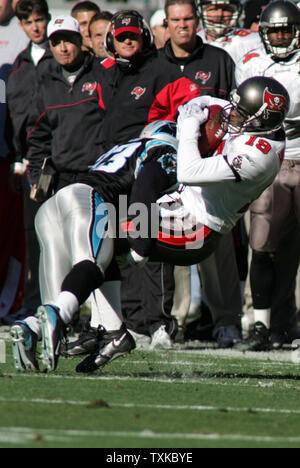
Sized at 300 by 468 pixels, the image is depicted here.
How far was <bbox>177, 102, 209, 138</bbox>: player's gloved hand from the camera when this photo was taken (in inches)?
214

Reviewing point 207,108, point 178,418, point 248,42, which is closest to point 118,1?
point 248,42

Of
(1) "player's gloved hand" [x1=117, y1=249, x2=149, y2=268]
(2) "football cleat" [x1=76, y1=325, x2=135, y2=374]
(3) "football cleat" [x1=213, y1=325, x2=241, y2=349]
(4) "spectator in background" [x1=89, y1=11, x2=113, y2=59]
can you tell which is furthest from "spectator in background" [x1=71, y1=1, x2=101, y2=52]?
(2) "football cleat" [x1=76, y1=325, x2=135, y2=374]

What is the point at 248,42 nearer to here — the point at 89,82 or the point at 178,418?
the point at 89,82

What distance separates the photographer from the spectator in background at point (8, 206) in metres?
8.95

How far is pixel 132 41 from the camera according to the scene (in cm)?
725

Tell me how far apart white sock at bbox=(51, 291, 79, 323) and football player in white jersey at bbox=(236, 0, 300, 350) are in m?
2.84

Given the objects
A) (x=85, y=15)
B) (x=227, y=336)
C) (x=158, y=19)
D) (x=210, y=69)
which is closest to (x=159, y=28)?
(x=158, y=19)

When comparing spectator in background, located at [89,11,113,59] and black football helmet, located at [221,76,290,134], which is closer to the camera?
black football helmet, located at [221,76,290,134]

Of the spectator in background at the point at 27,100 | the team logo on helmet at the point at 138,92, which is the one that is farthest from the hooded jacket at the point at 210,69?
the spectator in background at the point at 27,100

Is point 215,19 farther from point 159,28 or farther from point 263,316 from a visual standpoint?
point 263,316

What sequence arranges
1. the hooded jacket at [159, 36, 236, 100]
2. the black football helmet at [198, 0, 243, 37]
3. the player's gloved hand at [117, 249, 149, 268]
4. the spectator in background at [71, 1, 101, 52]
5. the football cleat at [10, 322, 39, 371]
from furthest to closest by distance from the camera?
the spectator in background at [71, 1, 101, 52]
the black football helmet at [198, 0, 243, 37]
the hooded jacket at [159, 36, 236, 100]
the player's gloved hand at [117, 249, 149, 268]
the football cleat at [10, 322, 39, 371]

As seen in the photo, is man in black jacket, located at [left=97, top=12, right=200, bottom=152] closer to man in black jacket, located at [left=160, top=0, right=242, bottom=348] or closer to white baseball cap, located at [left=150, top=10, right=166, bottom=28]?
man in black jacket, located at [left=160, top=0, right=242, bottom=348]

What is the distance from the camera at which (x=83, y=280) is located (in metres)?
5.00
